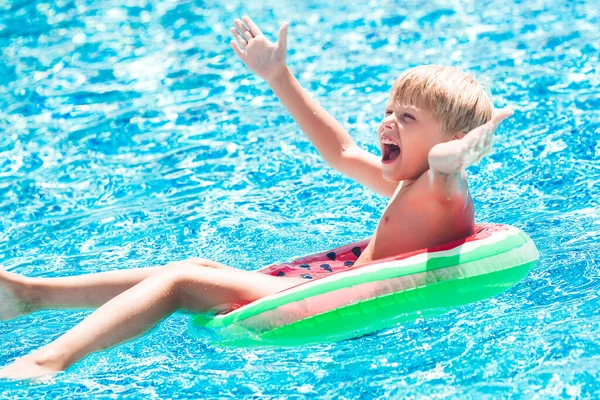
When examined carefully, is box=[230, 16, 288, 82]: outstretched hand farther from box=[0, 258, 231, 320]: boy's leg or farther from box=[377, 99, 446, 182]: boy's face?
box=[0, 258, 231, 320]: boy's leg

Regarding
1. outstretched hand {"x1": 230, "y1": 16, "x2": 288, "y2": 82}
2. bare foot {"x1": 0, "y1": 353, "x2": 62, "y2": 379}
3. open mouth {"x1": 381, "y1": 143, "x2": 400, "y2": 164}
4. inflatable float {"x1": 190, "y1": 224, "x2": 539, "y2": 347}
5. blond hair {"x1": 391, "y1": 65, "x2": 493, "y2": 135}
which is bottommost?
inflatable float {"x1": 190, "y1": 224, "x2": 539, "y2": 347}

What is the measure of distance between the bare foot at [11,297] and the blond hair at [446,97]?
1764mm

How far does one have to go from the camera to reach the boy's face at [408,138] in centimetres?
395

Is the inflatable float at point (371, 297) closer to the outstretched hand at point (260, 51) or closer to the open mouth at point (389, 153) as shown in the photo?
the open mouth at point (389, 153)

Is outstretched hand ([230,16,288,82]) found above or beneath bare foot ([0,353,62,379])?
above

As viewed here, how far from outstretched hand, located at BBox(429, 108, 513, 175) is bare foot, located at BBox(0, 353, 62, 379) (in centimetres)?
162

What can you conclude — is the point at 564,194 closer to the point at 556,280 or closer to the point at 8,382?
the point at 556,280

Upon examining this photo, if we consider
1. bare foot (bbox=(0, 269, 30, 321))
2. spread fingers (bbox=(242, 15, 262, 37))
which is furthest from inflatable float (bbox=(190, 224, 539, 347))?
spread fingers (bbox=(242, 15, 262, 37))

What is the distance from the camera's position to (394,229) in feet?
13.3

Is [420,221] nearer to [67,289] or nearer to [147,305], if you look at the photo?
[147,305]

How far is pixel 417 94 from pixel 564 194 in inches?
63.3

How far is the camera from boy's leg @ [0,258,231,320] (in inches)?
157

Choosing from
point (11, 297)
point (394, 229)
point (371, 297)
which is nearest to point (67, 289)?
point (11, 297)

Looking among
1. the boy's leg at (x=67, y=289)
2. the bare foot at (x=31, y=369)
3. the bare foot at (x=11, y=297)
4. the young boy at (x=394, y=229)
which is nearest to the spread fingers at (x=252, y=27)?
the young boy at (x=394, y=229)
